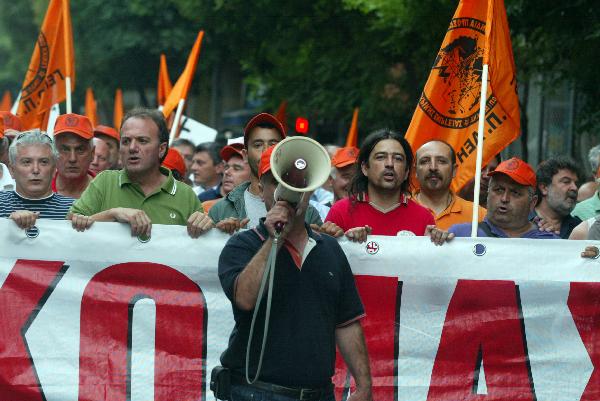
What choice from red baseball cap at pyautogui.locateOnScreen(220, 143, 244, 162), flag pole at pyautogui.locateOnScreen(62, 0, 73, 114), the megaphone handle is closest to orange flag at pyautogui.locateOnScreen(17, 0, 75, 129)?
flag pole at pyautogui.locateOnScreen(62, 0, 73, 114)

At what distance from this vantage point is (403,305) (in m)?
6.27

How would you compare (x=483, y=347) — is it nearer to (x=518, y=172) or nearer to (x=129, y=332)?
(x=518, y=172)

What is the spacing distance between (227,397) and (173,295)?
56.7 inches

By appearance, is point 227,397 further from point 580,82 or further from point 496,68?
point 580,82

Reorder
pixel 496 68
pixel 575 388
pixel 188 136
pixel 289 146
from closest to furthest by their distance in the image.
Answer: pixel 289 146, pixel 575 388, pixel 496 68, pixel 188 136

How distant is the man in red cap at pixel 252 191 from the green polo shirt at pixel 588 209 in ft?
10.5

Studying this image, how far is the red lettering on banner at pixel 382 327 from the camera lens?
20.5 ft

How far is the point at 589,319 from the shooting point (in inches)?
244

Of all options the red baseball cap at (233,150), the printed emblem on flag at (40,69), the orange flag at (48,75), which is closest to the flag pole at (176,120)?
the orange flag at (48,75)

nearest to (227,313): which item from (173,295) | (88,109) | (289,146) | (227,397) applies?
(173,295)

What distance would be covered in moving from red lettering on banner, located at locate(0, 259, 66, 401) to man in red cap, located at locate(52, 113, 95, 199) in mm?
1507

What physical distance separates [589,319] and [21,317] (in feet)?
9.07

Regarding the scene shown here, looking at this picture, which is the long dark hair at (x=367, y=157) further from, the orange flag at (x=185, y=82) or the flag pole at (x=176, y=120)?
the orange flag at (x=185, y=82)

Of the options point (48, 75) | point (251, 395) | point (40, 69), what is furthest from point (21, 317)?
point (40, 69)
